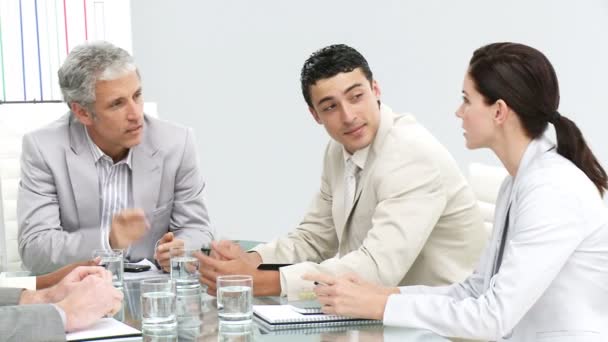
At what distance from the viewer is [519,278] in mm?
2072

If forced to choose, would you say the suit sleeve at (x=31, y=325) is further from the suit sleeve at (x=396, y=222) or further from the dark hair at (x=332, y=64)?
the dark hair at (x=332, y=64)

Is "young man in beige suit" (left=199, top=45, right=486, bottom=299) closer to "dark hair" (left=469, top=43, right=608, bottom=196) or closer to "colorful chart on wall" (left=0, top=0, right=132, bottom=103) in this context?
"dark hair" (left=469, top=43, right=608, bottom=196)

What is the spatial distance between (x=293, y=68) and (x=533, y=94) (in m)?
3.43

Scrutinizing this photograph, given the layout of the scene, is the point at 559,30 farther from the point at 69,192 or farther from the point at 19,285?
the point at 19,285

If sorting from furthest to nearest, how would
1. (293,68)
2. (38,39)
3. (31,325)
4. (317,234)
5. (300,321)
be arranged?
(293,68)
(38,39)
(317,234)
(300,321)
(31,325)

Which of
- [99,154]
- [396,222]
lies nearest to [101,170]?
[99,154]

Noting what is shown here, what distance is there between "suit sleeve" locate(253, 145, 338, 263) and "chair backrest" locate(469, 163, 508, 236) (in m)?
0.52

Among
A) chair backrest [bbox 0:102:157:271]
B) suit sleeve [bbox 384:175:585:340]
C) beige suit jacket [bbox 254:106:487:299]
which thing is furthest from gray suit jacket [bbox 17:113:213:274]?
suit sleeve [bbox 384:175:585:340]

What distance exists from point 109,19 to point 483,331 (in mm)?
3497

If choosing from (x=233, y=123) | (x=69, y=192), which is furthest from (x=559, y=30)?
(x=69, y=192)

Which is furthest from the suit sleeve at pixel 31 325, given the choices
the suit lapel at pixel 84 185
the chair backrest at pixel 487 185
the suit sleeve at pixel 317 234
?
the chair backrest at pixel 487 185

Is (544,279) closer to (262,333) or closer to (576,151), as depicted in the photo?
(576,151)

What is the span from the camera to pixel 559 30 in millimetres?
5426

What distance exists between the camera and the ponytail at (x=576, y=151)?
2.23m
